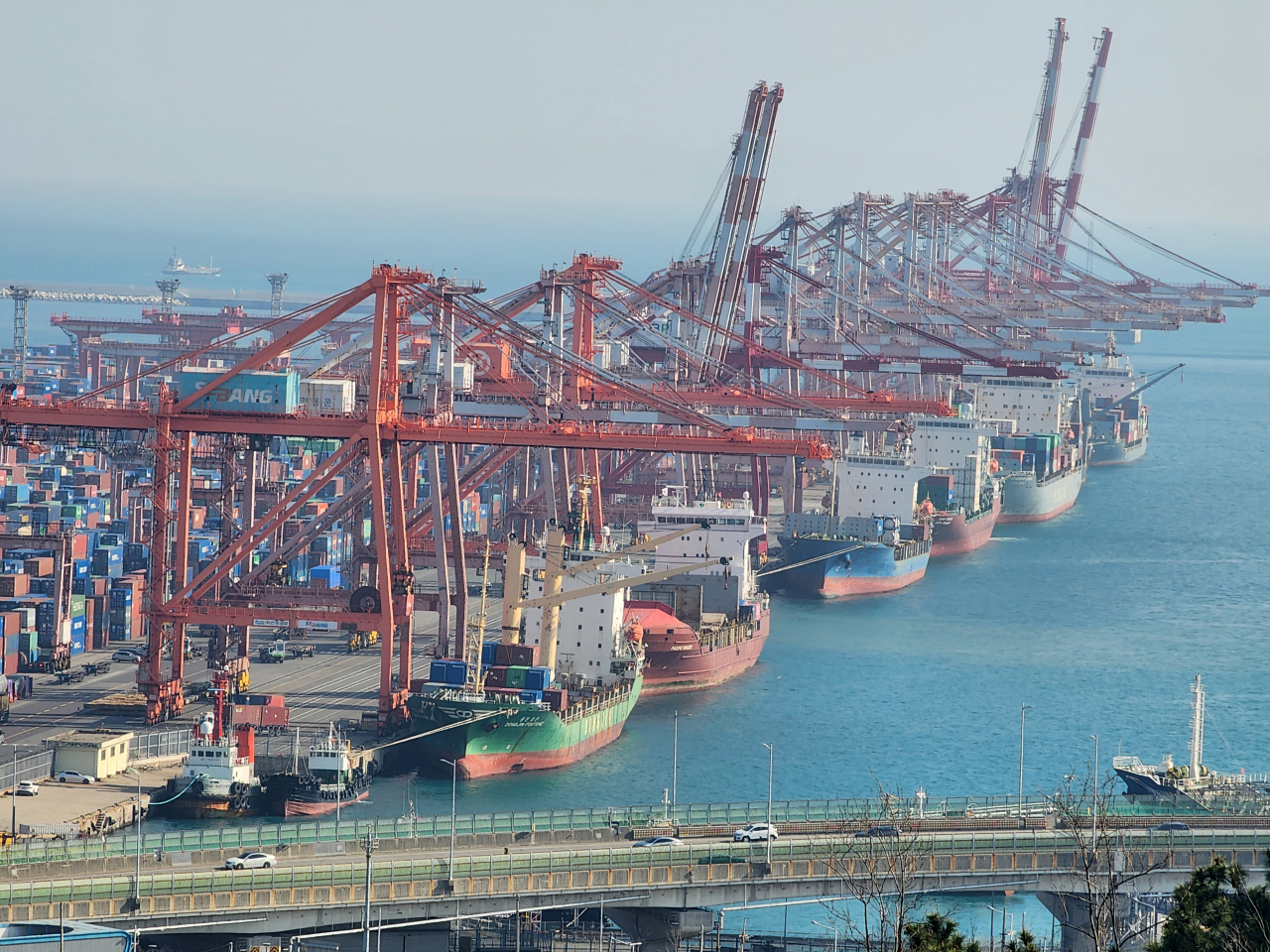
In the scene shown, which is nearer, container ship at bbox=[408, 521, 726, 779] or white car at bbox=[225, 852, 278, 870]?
white car at bbox=[225, 852, 278, 870]

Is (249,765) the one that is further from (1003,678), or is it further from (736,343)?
(736,343)

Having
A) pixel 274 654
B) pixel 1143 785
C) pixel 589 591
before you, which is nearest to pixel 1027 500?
pixel 274 654

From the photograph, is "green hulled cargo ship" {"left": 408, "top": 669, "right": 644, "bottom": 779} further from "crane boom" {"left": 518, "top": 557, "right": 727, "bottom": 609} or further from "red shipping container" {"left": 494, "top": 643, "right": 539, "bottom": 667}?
"crane boom" {"left": 518, "top": 557, "right": 727, "bottom": 609}

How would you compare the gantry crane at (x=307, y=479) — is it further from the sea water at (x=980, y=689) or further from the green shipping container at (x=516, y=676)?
the sea water at (x=980, y=689)

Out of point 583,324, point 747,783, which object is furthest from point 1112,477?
point 747,783

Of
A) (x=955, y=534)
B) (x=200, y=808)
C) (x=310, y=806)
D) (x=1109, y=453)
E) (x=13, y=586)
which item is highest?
(x=1109, y=453)

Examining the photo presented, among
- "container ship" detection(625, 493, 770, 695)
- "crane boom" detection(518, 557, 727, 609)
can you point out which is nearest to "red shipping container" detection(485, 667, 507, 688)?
"crane boom" detection(518, 557, 727, 609)

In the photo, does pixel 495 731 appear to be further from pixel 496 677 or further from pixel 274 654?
pixel 274 654
